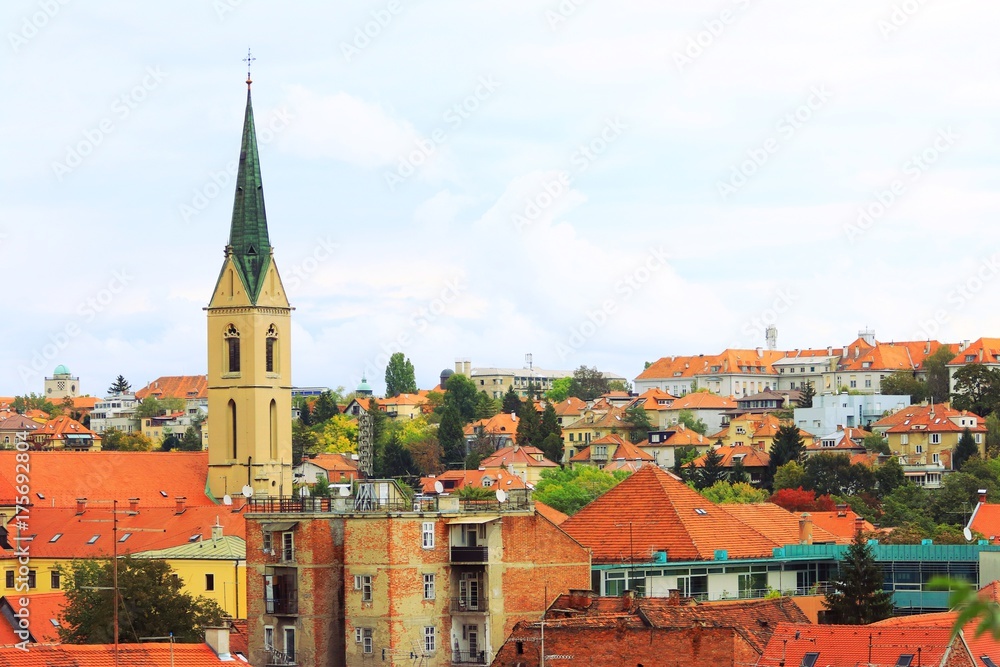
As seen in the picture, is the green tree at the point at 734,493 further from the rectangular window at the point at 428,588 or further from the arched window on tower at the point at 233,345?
the rectangular window at the point at 428,588

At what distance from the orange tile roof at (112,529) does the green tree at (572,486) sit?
34861mm

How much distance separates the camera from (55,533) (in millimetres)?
79750

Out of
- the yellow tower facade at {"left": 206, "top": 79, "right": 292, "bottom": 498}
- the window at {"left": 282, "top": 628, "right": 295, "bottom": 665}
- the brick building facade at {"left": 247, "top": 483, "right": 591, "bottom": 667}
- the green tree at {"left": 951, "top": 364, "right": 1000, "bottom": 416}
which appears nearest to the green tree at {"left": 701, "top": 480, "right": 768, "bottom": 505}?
the yellow tower facade at {"left": 206, "top": 79, "right": 292, "bottom": 498}

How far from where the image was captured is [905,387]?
18225 centimetres

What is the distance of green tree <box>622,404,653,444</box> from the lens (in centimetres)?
18225

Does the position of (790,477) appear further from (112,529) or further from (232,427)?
(112,529)

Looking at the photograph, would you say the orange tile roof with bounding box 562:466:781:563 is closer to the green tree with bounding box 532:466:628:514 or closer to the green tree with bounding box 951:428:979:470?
the green tree with bounding box 532:466:628:514

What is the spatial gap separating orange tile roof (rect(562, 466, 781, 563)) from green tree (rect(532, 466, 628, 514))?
52694 millimetres

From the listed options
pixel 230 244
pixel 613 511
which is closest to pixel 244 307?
pixel 230 244

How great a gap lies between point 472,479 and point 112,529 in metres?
65.1

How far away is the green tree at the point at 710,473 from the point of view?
136375mm

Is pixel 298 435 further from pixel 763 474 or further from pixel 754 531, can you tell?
pixel 754 531

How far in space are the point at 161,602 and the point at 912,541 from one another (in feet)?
98.1

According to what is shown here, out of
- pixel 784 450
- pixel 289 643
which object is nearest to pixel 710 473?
pixel 784 450
